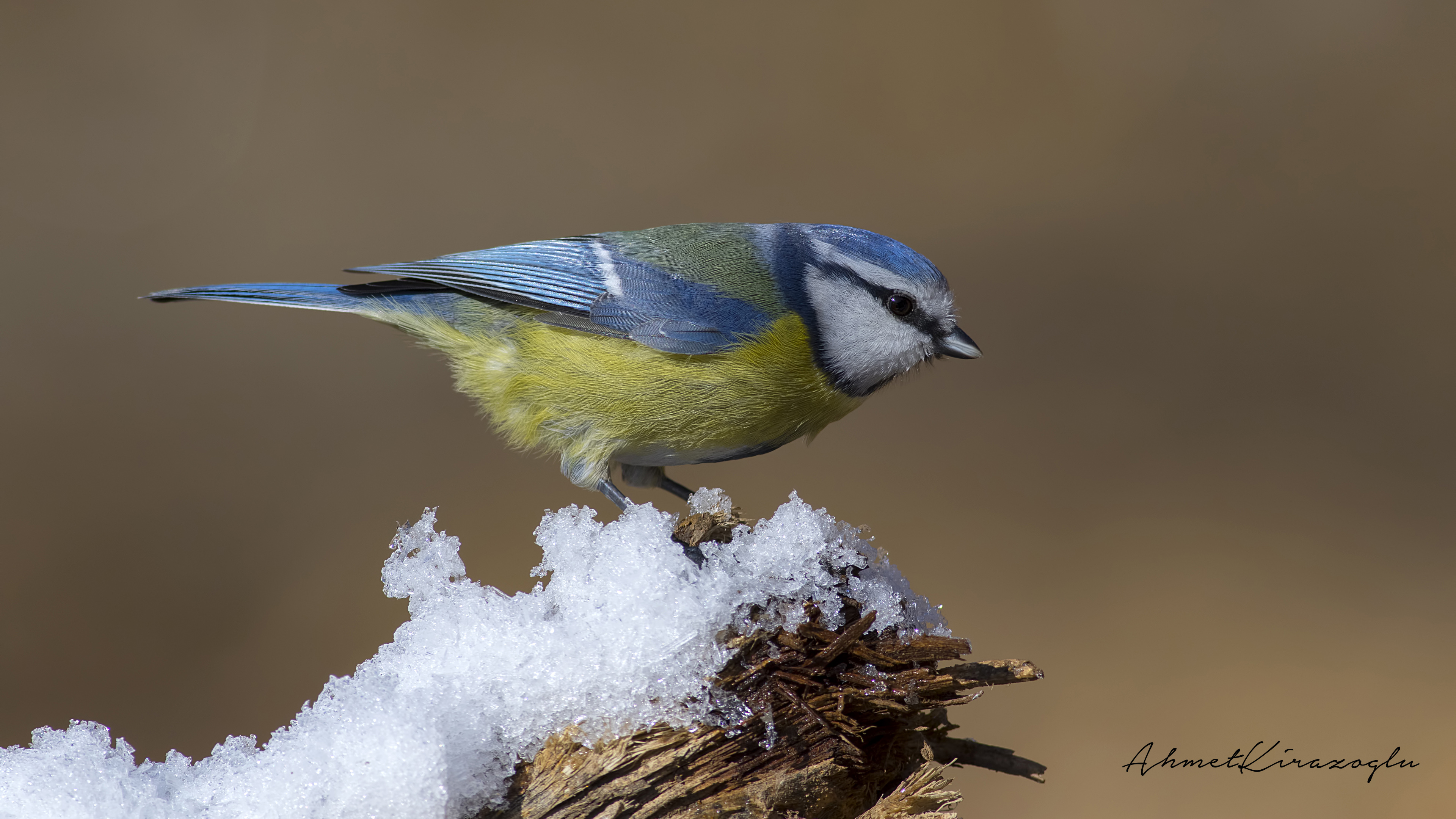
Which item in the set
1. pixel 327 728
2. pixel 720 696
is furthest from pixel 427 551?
pixel 720 696

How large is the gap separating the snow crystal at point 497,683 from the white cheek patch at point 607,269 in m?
0.59

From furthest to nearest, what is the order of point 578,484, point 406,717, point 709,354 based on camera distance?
point 578,484 < point 709,354 < point 406,717

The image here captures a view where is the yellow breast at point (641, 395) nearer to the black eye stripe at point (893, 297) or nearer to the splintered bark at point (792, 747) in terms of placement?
the black eye stripe at point (893, 297)

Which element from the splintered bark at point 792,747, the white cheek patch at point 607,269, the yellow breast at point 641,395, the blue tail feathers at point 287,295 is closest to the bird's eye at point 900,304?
the yellow breast at point 641,395

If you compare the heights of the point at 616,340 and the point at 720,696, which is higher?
the point at 616,340

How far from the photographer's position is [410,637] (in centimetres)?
111

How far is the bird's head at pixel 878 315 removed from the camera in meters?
1.56

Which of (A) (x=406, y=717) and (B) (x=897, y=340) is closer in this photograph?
(A) (x=406, y=717)

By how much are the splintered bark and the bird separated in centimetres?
50

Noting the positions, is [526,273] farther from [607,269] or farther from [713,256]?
[713,256]

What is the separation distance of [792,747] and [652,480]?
820 millimetres

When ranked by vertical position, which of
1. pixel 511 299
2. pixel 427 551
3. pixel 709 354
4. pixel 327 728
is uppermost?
pixel 511 299

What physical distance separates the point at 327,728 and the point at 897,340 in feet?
3.41

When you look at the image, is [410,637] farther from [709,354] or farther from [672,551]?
[709,354]
